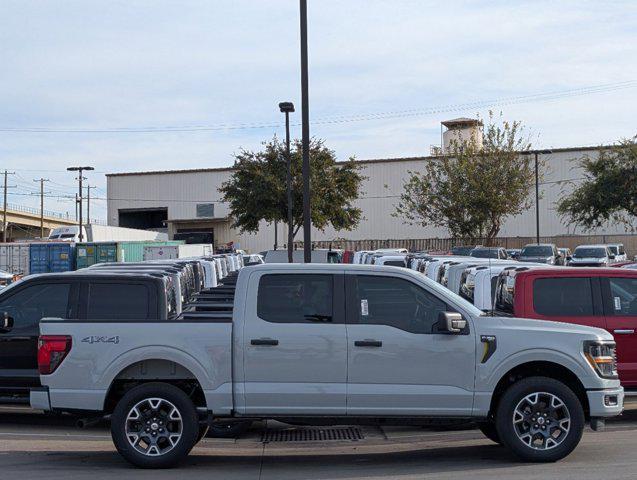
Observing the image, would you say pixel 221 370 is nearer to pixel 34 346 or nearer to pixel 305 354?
pixel 305 354

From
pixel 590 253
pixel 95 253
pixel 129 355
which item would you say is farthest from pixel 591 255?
pixel 129 355

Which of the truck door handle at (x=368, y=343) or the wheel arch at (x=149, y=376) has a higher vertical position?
the truck door handle at (x=368, y=343)

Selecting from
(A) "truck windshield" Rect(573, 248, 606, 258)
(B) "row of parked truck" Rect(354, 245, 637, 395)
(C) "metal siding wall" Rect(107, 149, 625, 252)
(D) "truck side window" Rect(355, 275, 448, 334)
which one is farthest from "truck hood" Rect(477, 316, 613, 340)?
(C) "metal siding wall" Rect(107, 149, 625, 252)

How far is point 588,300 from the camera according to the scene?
36.1ft

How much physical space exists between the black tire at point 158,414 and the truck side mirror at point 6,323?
301 centimetres

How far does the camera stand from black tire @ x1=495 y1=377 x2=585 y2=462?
8625 millimetres

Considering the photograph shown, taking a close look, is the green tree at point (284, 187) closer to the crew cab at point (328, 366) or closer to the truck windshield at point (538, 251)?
the truck windshield at point (538, 251)

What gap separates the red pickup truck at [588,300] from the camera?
1086 centimetres

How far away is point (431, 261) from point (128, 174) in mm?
63061

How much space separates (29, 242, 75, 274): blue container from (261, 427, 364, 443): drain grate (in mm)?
36929

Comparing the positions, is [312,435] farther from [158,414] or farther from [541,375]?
[541,375]

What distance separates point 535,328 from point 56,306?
5901 mm

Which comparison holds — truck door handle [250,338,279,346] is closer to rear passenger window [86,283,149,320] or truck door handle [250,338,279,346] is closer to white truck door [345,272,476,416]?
white truck door [345,272,476,416]

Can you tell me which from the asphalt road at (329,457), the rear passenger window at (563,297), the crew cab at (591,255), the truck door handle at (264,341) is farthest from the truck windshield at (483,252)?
the truck door handle at (264,341)
